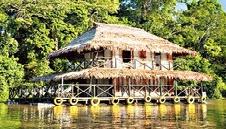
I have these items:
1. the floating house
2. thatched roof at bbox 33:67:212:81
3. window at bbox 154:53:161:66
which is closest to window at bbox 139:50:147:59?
the floating house

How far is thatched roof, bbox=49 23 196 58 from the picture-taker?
29297 millimetres

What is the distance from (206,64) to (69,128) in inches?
1324

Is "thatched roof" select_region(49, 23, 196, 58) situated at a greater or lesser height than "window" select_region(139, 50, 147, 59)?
greater

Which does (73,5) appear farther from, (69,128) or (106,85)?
(69,128)

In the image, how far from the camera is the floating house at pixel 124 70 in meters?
28.6

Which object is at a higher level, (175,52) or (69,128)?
(175,52)

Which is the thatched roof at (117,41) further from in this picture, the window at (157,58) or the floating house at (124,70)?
the window at (157,58)

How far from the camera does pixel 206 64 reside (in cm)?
4506

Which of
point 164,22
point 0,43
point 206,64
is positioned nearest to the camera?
point 0,43

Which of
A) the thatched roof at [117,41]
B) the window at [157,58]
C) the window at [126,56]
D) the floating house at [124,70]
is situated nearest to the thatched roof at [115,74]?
the floating house at [124,70]

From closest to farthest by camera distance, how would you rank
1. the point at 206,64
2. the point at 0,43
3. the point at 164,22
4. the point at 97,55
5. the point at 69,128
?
the point at 69,128 → the point at 97,55 → the point at 0,43 → the point at 206,64 → the point at 164,22

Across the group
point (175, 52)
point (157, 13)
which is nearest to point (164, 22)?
point (157, 13)

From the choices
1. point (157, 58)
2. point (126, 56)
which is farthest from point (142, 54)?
point (157, 58)

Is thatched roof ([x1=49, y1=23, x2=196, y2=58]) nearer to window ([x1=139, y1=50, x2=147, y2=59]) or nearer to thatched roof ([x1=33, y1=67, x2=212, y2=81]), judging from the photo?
window ([x1=139, y1=50, x2=147, y2=59])
